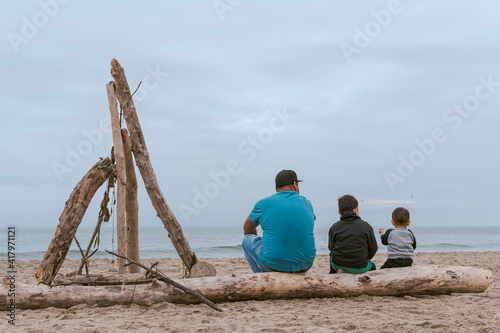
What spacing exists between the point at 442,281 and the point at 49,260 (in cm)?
524

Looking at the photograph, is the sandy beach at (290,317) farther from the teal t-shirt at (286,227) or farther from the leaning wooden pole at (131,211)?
the leaning wooden pole at (131,211)

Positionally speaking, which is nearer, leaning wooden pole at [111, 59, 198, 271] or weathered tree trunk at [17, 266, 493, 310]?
weathered tree trunk at [17, 266, 493, 310]

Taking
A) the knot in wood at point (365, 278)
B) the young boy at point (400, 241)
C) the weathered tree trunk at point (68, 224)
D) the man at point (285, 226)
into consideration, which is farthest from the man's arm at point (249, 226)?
the weathered tree trunk at point (68, 224)

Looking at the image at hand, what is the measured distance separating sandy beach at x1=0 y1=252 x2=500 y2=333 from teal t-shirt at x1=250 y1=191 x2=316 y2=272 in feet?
1.83

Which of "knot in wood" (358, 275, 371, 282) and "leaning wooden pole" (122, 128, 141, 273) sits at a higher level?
"leaning wooden pole" (122, 128, 141, 273)

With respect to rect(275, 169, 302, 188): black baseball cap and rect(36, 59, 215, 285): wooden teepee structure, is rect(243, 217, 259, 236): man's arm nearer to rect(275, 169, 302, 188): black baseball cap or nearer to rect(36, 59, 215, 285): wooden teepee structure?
rect(275, 169, 302, 188): black baseball cap

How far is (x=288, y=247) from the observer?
5.13 metres

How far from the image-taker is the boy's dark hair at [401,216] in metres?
5.91

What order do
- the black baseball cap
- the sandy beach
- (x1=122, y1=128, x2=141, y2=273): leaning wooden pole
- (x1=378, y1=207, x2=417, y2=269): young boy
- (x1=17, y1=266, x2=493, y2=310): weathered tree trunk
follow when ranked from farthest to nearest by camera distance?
(x1=122, y1=128, x2=141, y2=273): leaning wooden pole → (x1=378, y1=207, x2=417, y2=269): young boy → the black baseball cap → (x1=17, y1=266, x2=493, y2=310): weathered tree trunk → the sandy beach

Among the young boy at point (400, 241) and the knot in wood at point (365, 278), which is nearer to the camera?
the knot in wood at point (365, 278)

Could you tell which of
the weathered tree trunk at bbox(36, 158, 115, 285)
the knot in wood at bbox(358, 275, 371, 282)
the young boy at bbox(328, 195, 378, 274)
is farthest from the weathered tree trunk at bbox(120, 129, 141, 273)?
the knot in wood at bbox(358, 275, 371, 282)

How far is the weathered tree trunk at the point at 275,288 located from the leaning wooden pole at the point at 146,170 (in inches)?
41.0

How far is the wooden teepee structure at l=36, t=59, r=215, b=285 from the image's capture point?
5.73 m

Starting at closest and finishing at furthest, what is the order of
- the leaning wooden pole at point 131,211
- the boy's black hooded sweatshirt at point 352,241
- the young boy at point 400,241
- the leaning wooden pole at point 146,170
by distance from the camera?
the boy's black hooded sweatshirt at point 352,241 < the young boy at point 400,241 < the leaning wooden pole at point 146,170 < the leaning wooden pole at point 131,211
